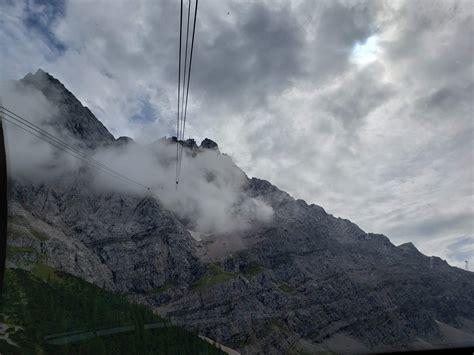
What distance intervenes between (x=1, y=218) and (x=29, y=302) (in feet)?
601

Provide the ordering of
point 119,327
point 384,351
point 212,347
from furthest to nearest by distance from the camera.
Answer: point 212,347 < point 119,327 < point 384,351

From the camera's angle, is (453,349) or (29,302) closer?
(453,349)

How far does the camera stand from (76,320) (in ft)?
513

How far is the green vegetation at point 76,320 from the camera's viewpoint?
136250 millimetres

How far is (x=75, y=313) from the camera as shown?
6398 inches

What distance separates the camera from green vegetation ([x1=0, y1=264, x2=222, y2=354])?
136250 mm

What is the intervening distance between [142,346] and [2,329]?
48.6 m

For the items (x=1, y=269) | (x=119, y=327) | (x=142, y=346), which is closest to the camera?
(x=1, y=269)

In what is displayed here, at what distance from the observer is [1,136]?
19.3 ft

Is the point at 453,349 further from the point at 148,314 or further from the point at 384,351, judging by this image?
the point at 148,314

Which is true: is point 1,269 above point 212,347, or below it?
below

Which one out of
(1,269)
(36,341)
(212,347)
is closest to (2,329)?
(36,341)

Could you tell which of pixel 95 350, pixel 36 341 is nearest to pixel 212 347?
pixel 95 350

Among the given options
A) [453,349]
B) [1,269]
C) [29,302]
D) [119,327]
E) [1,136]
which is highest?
[29,302]
